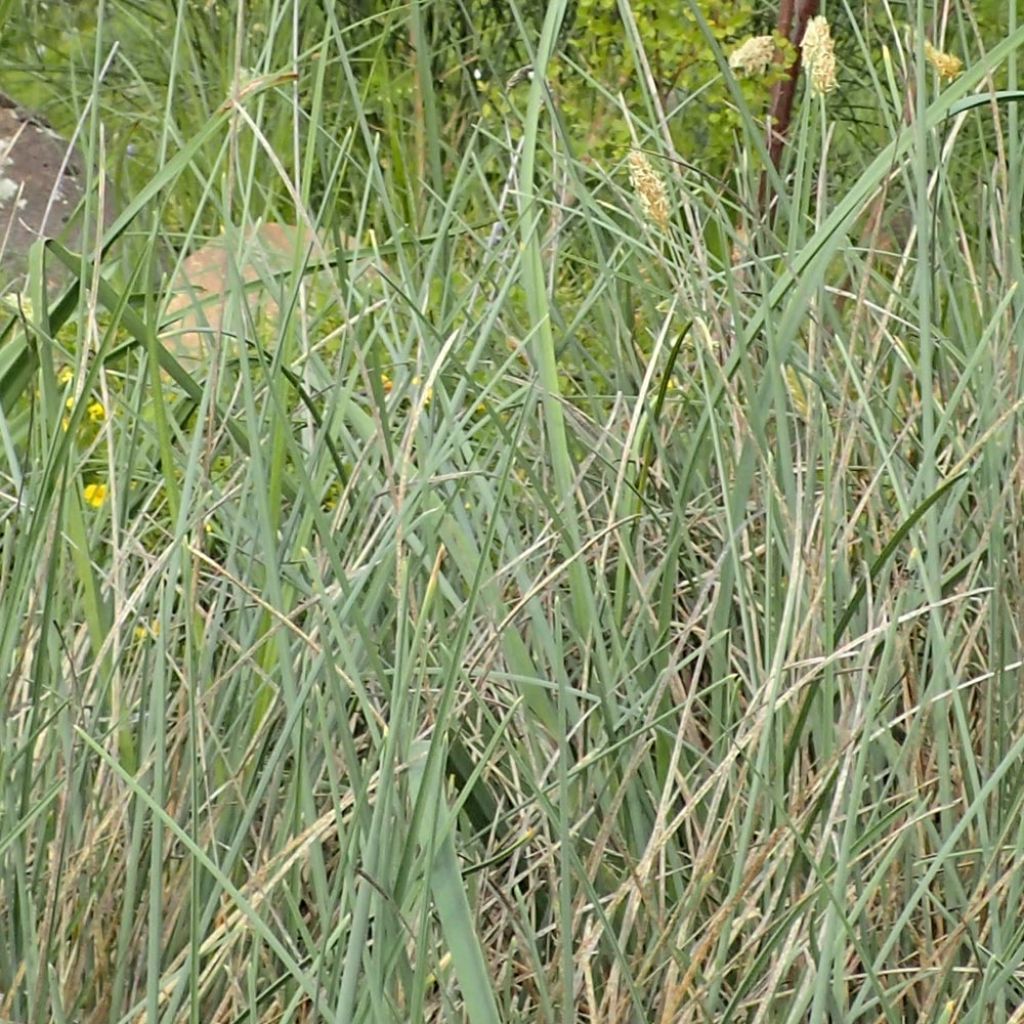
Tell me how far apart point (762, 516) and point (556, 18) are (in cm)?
44

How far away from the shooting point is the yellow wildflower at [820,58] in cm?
134

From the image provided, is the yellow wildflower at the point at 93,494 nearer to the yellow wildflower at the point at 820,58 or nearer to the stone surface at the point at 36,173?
the yellow wildflower at the point at 820,58

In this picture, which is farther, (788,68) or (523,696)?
(788,68)

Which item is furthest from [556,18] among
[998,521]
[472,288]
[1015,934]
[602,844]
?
[1015,934]

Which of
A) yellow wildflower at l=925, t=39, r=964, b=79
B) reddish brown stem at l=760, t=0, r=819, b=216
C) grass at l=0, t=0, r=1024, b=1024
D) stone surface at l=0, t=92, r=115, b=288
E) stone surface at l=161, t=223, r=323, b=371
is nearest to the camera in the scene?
grass at l=0, t=0, r=1024, b=1024

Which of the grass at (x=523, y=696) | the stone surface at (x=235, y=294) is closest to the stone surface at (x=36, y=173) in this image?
the stone surface at (x=235, y=294)

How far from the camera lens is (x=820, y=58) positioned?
53.6 inches

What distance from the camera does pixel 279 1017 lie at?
1121mm

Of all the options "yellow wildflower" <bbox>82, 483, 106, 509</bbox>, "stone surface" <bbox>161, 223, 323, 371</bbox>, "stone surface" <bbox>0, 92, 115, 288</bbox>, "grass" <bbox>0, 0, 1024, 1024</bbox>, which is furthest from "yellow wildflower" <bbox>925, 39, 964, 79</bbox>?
"stone surface" <bbox>0, 92, 115, 288</bbox>

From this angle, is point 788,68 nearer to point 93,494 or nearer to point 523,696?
point 93,494

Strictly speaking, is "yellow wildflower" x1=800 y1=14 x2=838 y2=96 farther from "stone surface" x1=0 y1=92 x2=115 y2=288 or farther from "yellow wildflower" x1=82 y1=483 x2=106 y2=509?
"stone surface" x1=0 y1=92 x2=115 y2=288

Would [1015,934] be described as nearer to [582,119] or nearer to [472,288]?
[472,288]

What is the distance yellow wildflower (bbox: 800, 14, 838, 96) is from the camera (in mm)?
1338

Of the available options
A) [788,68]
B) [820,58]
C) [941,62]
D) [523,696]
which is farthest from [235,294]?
[788,68]
